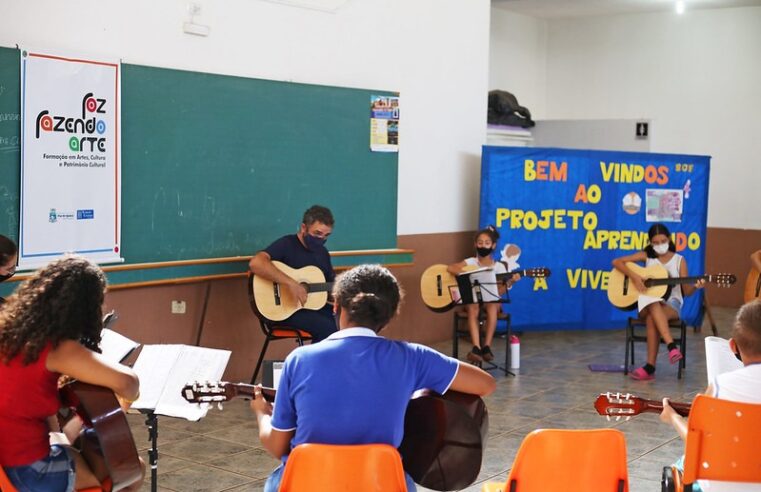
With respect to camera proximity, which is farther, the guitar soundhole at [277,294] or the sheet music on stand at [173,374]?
the guitar soundhole at [277,294]

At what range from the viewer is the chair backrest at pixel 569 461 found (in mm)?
2920

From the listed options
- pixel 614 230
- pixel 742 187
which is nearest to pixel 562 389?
pixel 614 230

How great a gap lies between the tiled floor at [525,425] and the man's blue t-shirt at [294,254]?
959 millimetres

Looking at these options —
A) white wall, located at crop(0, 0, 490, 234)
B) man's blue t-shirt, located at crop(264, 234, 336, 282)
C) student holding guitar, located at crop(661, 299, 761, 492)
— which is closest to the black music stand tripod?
white wall, located at crop(0, 0, 490, 234)

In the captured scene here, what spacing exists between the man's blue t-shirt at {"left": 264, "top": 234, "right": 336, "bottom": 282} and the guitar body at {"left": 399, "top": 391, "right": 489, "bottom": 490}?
3.61 meters

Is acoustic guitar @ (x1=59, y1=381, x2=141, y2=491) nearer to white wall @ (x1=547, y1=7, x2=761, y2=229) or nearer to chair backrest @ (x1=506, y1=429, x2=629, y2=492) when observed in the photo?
chair backrest @ (x1=506, y1=429, x2=629, y2=492)

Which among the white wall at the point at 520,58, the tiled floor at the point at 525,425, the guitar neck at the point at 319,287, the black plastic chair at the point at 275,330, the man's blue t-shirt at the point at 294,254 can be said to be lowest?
the tiled floor at the point at 525,425

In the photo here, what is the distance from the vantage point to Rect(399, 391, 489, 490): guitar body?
3037 mm

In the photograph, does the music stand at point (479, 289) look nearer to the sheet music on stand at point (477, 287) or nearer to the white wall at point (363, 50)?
the sheet music on stand at point (477, 287)

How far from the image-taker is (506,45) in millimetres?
12289

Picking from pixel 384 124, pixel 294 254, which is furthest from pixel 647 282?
pixel 294 254

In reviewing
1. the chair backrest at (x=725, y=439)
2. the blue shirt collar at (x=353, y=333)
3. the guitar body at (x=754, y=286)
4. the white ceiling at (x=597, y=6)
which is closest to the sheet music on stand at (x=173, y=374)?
the blue shirt collar at (x=353, y=333)

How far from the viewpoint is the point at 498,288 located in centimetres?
758

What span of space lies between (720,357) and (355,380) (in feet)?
5.37
